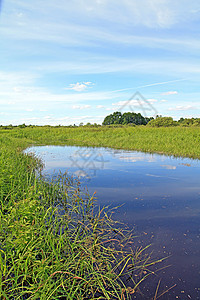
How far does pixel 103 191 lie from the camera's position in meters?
7.79

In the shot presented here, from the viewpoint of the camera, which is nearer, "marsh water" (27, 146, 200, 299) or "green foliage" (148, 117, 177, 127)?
"marsh water" (27, 146, 200, 299)

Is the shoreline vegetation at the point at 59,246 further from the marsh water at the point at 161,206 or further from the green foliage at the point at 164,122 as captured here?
the green foliage at the point at 164,122

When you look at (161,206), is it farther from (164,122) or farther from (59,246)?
(164,122)

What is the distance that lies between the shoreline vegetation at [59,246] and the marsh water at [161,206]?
359 millimetres


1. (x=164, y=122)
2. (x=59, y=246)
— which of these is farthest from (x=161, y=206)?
(x=164, y=122)

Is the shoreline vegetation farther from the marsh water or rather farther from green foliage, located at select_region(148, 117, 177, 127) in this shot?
green foliage, located at select_region(148, 117, 177, 127)

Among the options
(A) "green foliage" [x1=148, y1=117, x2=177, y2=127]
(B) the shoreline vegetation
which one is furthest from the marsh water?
(A) "green foliage" [x1=148, y1=117, x2=177, y2=127]

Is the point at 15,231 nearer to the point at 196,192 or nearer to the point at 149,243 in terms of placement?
the point at 149,243

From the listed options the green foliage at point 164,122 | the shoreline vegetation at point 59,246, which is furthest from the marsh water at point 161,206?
the green foliage at point 164,122

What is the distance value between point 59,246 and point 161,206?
379 centimetres

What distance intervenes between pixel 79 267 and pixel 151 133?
817 inches

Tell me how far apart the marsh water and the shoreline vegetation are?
359 millimetres

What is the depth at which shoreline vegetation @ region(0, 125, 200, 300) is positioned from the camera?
2951 millimetres

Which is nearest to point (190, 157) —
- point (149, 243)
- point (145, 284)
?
point (149, 243)
